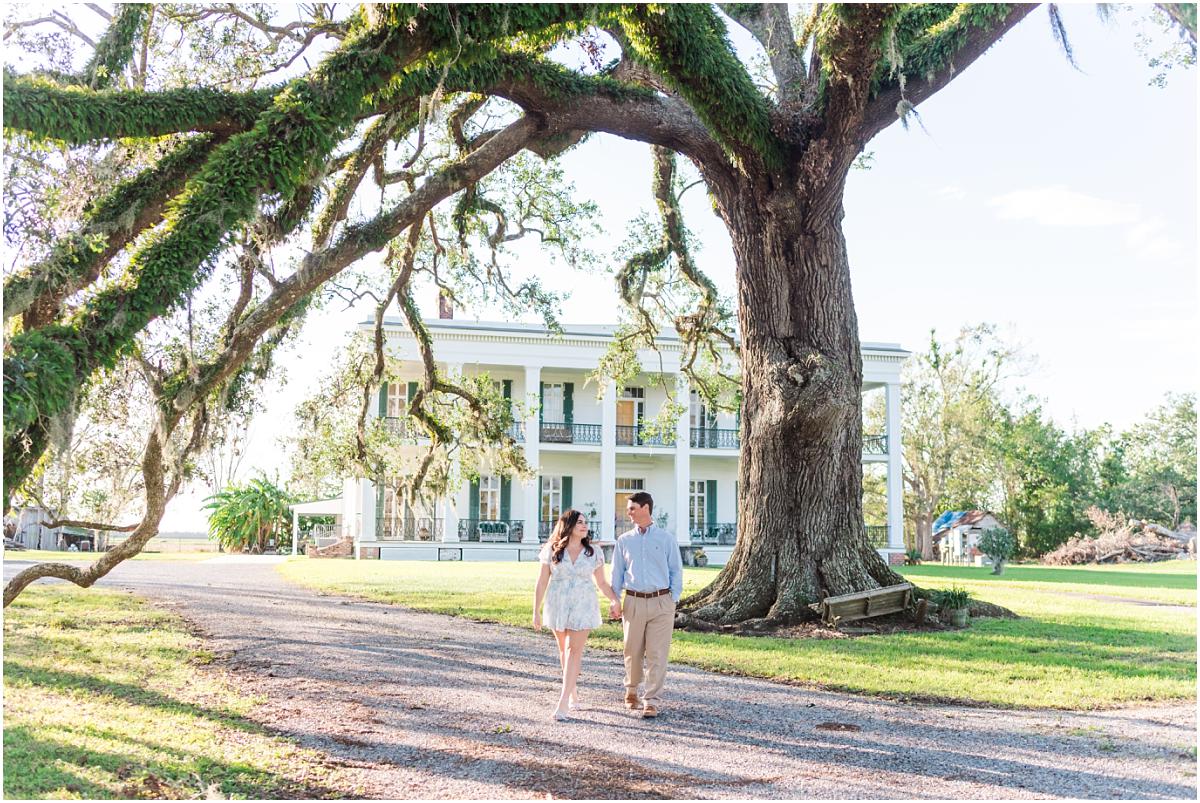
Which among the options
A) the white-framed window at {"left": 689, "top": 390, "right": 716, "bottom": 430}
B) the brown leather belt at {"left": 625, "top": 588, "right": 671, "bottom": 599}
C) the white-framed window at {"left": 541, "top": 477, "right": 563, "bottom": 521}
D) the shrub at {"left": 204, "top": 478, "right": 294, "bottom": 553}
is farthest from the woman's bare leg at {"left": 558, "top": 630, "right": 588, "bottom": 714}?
the shrub at {"left": 204, "top": 478, "right": 294, "bottom": 553}

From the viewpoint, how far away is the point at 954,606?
1166cm

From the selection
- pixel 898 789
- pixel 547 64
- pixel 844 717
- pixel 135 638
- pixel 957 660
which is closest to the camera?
pixel 898 789

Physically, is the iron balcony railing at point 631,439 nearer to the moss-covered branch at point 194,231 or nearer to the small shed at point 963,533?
the small shed at point 963,533

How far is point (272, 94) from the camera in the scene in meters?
8.41

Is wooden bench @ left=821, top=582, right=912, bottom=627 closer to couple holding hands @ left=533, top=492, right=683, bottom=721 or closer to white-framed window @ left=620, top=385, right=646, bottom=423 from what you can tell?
couple holding hands @ left=533, top=492, right=683, bottom=721

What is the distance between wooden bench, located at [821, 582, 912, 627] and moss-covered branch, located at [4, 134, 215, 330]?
7620 millimetres

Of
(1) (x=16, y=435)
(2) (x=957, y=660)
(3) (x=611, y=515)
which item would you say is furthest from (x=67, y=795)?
(3) (x=611, y=515)

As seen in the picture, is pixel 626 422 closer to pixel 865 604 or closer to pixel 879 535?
pixel 879 535

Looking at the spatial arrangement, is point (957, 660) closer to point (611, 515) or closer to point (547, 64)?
point (547, 64)

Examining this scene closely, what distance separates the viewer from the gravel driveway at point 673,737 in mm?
4836

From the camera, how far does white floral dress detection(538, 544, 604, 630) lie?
6.59m

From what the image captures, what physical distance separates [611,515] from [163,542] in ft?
88.9

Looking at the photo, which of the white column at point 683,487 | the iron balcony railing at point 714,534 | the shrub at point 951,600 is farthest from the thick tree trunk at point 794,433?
the iron balcony railing at point 714,534

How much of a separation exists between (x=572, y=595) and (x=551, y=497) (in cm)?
2665
